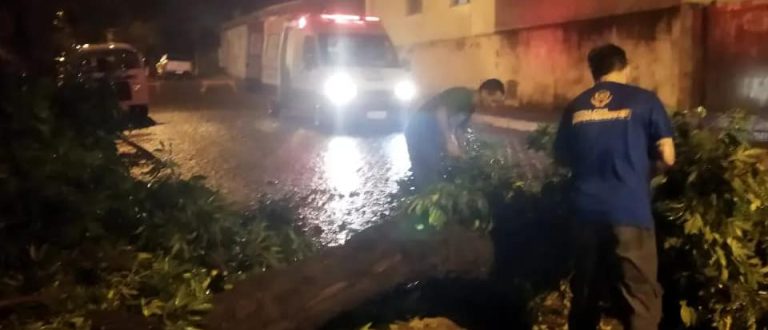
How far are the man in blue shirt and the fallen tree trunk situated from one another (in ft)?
2.50

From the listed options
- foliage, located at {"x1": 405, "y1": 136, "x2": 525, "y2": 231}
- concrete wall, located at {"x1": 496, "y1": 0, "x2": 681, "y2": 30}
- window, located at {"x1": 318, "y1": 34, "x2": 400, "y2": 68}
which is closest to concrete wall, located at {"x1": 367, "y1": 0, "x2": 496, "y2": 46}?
concrete wall, located at {"x1": 496, "y1": 0, "x2": 681, "y2": 30}

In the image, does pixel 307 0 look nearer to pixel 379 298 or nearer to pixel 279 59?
pixel 279 59

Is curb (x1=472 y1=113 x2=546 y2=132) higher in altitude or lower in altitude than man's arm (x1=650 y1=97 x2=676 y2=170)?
lower

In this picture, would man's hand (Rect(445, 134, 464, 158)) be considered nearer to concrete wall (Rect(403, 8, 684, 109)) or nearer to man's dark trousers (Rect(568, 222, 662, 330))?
man's dark trousers (Rect(568, 222, 662, 330))

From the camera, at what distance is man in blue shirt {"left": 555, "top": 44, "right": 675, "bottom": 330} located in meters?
4.16

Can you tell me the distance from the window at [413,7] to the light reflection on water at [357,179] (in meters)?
12.8

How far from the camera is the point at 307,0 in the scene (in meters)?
34.8

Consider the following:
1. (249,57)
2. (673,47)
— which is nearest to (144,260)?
(673,47)

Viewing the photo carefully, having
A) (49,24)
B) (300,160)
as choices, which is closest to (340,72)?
(300,160)

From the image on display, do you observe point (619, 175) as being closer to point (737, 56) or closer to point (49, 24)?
point (49, 24)

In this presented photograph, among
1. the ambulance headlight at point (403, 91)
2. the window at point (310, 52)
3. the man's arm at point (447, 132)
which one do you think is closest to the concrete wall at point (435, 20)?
the ambulance headlight at point (403, 91)

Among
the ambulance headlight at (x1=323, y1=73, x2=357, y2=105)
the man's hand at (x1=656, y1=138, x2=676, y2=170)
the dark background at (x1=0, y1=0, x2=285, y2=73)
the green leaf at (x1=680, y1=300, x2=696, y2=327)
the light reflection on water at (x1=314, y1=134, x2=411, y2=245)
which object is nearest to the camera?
the man's hand at (x1=656, y1=138, x2=676, y2=170)

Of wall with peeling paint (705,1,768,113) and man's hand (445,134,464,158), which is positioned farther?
wall with peeling paint (705,1,768,113)

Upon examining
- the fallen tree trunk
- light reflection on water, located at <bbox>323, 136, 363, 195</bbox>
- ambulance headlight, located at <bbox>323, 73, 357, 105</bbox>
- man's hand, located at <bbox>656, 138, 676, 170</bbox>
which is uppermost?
man's hand, located at <bbox>656, 138, 676, 170</bbox>
